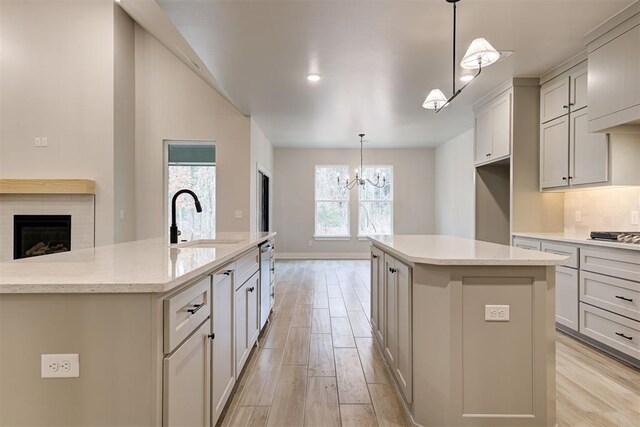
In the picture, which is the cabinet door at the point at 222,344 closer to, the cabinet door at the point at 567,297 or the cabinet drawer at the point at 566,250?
the cabinet drawer at the point at 566,250

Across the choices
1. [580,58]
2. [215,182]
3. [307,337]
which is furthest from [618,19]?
[215,182]

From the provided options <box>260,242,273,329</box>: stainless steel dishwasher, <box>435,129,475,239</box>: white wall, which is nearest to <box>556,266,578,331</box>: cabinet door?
<box>260,242,273,329</box>: stainless steel dishwasher

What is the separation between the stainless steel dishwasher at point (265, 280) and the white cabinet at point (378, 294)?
1008mm

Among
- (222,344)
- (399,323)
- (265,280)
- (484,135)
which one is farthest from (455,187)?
(222,344)

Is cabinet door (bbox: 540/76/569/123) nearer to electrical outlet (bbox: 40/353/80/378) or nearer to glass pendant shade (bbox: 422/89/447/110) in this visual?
glass pendant shade (bbox: 422/89/447/110)

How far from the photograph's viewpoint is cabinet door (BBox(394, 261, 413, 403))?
181 centimetres

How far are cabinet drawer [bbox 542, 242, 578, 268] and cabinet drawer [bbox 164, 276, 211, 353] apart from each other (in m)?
2.95

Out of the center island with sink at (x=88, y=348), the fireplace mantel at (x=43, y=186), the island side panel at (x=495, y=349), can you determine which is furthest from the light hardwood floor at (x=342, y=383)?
the fireplace mantel at (x=43, y=186)

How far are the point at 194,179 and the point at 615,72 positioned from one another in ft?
18.4

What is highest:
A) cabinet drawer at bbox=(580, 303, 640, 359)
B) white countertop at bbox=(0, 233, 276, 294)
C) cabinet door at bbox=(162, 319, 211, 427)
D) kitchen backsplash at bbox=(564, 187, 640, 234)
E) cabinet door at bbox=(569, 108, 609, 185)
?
cabinet door at bbox=(569, 108, 609, 185)

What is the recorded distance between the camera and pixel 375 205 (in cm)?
847

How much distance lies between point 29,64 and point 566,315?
7.03 m

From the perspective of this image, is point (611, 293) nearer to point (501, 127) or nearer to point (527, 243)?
point (527, 243)

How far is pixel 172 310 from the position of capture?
116 centimetres
